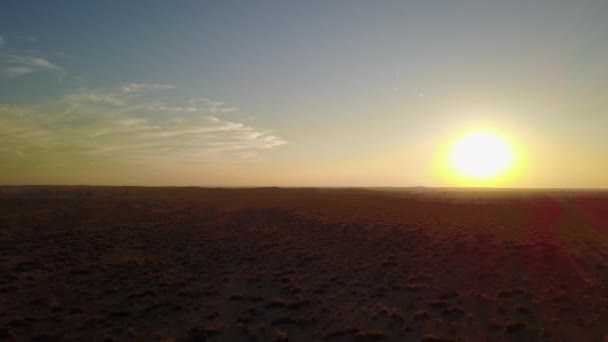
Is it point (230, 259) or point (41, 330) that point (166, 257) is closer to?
point (230, 259)

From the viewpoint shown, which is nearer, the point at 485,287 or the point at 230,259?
the point at 485,287

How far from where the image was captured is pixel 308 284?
791 inches

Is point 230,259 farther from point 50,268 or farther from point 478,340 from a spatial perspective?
point 478,340

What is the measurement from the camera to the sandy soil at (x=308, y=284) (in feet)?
46.7

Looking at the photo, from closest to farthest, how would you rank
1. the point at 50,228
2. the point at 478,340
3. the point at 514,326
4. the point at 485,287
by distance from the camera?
the point at 478,340, the point at 514,326, the point at 485,287, the point at 50,228

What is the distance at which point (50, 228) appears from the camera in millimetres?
34250

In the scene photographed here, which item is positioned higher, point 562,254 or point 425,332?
point 562,254

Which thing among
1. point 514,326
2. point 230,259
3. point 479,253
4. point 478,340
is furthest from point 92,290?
point 479,253

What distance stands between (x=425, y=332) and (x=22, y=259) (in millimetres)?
25958

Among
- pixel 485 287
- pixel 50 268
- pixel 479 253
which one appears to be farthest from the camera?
pixel 479 253

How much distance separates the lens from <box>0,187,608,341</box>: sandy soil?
561 inches

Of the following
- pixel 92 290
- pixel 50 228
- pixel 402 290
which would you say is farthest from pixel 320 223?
pixel 50 228

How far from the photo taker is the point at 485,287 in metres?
18.4

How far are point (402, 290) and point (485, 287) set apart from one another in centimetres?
445
